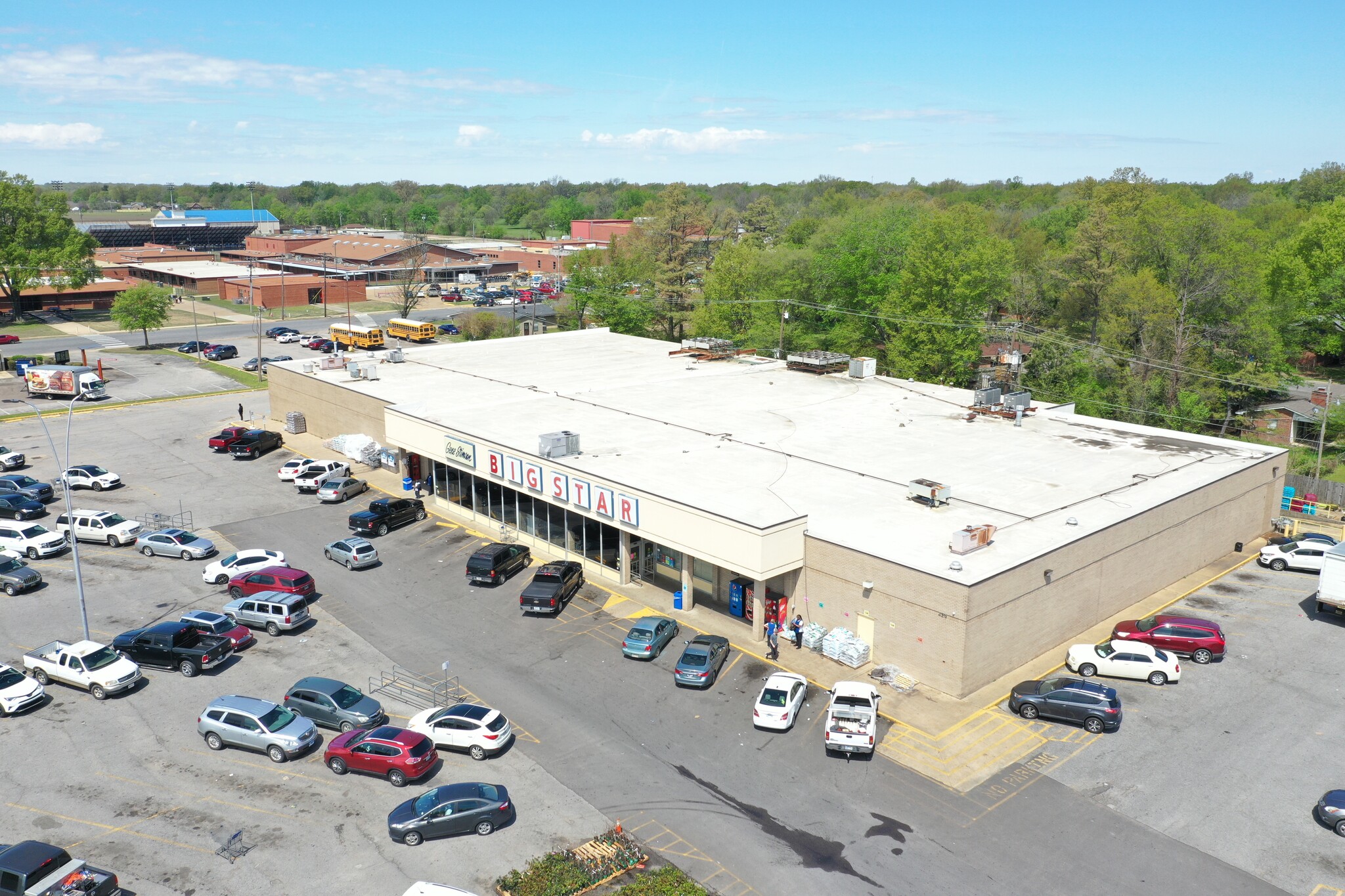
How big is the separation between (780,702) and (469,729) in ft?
30.6

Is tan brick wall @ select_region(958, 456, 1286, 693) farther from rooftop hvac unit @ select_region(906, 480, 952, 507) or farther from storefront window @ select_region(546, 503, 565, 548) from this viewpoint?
storefront window @ select_region(546, 503, 565, 548)

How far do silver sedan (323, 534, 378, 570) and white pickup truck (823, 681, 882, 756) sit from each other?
899 inches

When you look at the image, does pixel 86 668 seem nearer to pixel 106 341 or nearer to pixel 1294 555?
pixel 1294 555

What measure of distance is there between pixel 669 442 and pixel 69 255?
337ft

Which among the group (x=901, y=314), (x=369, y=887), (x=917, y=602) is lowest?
(x=369, y=887)

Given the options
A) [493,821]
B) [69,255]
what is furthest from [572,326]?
[493,821]

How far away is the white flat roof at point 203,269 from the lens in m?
144

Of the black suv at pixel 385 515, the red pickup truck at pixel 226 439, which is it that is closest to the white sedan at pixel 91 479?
the red pickup truck at pixel 226 439

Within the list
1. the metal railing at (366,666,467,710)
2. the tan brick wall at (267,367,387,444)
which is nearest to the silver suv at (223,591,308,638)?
the metal railing at (366,666,467,710)

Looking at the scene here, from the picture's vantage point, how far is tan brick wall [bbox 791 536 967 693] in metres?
30.3

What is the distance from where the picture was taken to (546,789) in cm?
2586

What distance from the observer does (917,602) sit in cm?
3112

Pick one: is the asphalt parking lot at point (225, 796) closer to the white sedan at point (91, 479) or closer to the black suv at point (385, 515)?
the black suv at point (385, 515)

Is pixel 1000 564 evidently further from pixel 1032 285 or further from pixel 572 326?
pixel 572 326
